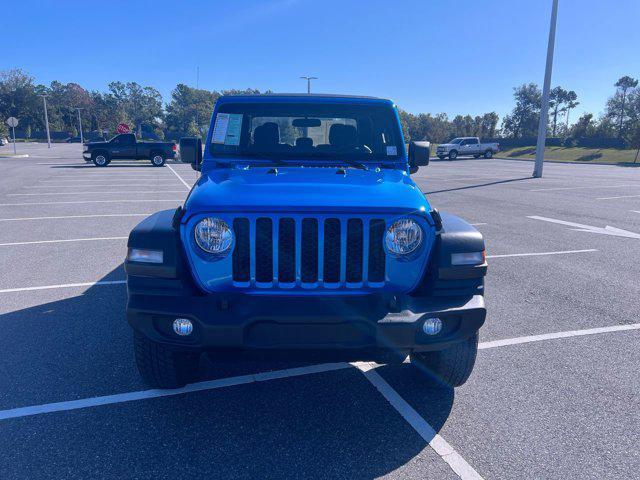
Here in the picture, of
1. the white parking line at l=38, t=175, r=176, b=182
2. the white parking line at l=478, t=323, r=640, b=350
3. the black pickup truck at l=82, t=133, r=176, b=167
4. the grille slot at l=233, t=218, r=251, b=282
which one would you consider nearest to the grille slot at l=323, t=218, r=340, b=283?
the grille slot at l=233, t=218, r=251, b=282

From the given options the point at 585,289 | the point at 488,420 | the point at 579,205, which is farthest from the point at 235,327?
the point at 579,205

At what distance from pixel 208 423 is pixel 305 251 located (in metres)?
1.27

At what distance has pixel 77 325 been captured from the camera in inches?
180

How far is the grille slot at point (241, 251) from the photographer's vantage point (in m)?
2.83

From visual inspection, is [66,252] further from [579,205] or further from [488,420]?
[579,205]

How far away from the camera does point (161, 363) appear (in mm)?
3201

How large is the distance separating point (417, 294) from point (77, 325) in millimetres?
3305

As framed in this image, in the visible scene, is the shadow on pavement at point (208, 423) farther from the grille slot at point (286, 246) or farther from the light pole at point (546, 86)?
the light pole at point (546, 86)

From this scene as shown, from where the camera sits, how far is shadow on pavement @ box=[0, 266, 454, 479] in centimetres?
267

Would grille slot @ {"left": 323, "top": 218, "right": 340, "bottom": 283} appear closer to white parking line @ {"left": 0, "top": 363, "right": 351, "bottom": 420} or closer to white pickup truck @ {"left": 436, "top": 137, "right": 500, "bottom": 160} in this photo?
white parking line @ {"left": 0, "top": 363, "right": 351, "bottom": 420}

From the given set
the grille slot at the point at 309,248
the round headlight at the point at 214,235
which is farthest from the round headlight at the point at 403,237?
the round headlight at the point at 214,235

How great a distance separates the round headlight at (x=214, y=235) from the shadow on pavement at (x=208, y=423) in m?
0.73

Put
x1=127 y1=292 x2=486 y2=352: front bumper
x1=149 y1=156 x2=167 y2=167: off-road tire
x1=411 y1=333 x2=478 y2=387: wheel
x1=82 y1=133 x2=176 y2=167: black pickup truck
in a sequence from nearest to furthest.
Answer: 1. x1=127 y1=292 x2=486 y2=352: front bumper
2. x1=411 y1=333 x2=478 y2=387: wheel
3. x1=82 y1=133 x2=176 y2=167: black pickup truck
4. x1=149 y1=156 x2=167 y2=167: off-road tire

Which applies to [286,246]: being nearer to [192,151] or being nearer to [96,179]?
[192,151]
